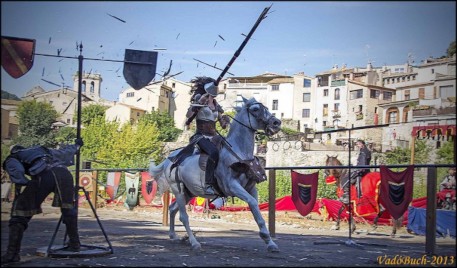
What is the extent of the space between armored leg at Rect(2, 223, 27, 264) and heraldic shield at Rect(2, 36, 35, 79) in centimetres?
232

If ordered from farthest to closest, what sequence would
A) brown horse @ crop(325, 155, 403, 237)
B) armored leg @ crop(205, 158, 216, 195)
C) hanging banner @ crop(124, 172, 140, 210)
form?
1. hanging banner @ crop(124, 172, 140, 210)
2. brown horse @ crop(325, 155, 403, 237)
3. armored leg @ crop(205, 158, 216, 195)

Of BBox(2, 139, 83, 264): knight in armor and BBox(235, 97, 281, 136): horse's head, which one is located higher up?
BBox(235, 97, 281, 136): horse's head

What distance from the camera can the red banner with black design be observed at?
1138 cm

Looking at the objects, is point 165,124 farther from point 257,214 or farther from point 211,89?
point 257,214

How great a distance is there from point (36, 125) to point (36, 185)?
1118 cm

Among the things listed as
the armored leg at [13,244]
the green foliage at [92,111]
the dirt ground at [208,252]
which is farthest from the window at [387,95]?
the armored leg at [13,244]

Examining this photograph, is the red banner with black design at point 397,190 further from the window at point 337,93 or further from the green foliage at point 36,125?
the window at point 337,93

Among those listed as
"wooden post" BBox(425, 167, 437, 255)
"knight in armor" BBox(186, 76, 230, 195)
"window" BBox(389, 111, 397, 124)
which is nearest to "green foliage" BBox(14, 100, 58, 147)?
"knight in armor" BBox(186, 76, 230, 195)

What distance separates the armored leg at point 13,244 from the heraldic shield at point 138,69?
3.01 metres

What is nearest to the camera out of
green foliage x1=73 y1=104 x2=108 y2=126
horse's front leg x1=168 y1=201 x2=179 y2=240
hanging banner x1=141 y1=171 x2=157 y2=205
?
horse's front leg x1=168 y1=201 x2=179 y2=240

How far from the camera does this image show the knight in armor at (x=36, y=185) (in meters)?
7.52

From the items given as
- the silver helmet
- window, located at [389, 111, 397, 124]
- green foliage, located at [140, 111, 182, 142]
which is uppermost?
window, located at [389, 111, 397, 124]

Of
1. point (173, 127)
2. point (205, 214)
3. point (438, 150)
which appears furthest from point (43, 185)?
point (173, 127)

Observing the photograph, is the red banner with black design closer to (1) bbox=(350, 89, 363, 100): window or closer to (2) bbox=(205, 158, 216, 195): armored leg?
(2) bbox=(205, 158, 216, 195): armored leg
